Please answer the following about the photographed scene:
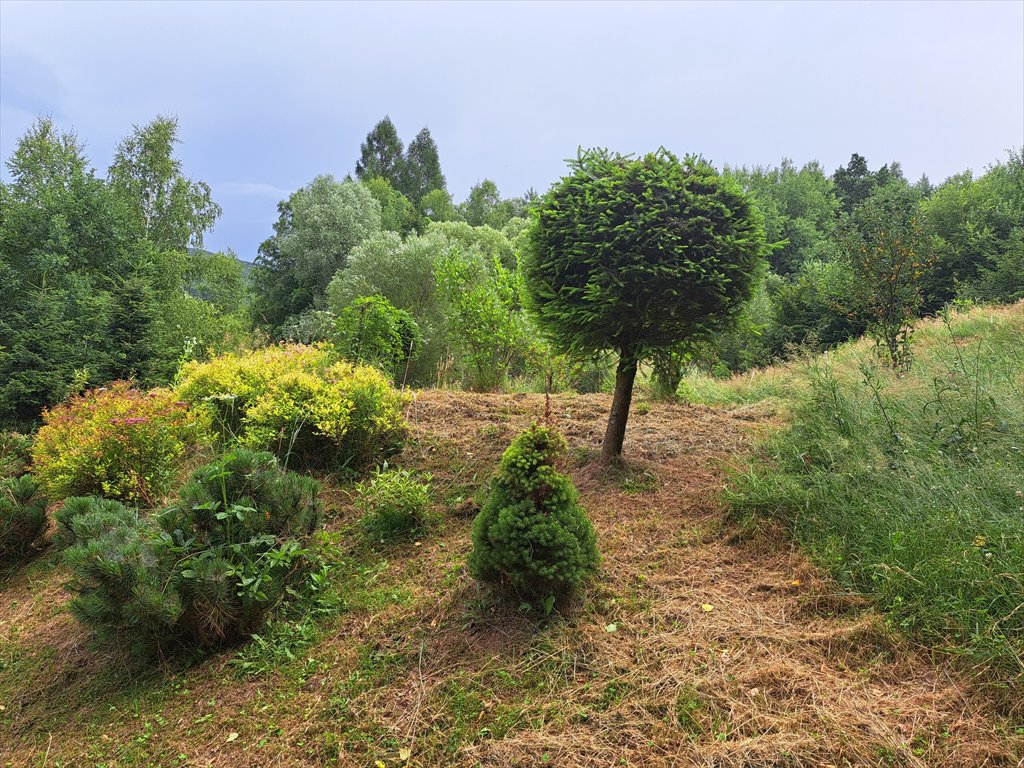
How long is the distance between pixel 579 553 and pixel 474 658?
676 mm

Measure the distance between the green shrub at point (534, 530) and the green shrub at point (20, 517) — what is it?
402 centimetres

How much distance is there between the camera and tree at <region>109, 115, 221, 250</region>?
60.4 feet

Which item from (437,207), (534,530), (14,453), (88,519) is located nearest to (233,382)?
Answer: (88,519)

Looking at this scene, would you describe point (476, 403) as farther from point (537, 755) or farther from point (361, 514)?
point (537, 755)

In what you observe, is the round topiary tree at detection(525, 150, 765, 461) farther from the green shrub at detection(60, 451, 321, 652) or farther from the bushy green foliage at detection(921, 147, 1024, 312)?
the bushy green foliage at detection(921, 147, 1024, 312)

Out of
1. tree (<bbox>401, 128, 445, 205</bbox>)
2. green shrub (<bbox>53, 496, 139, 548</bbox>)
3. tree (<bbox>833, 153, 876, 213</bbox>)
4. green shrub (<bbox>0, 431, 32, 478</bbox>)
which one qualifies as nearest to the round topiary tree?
green shrub (<bbox>53, 496, 139, 548</bbox>)

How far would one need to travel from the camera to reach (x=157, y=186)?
18.9 metres

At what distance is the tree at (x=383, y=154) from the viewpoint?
4453 cm

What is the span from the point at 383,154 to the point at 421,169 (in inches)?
141

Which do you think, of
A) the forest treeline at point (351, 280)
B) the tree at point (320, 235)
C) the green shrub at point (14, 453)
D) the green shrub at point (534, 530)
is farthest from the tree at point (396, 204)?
the green shrub at point (534, 530)

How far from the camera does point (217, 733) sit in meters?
2.23

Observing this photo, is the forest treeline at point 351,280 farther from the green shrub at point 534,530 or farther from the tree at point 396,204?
the green shrub at point 534,530

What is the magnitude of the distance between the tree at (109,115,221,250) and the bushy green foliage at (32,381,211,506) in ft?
55.5

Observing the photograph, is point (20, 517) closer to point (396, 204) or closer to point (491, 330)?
point (491, 330)
